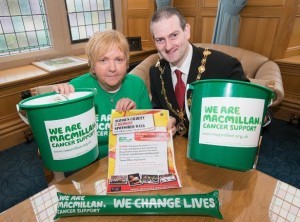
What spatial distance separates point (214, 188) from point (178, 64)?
650 mm

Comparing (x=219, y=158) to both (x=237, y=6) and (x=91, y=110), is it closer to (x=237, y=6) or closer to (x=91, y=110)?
(x=91, y=110)

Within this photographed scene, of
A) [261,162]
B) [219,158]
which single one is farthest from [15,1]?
[261,162]

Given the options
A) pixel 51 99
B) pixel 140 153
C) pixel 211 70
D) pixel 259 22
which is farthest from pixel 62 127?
pixel 259 22

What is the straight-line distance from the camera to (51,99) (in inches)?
23.4

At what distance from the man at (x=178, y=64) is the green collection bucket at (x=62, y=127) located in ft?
1.64

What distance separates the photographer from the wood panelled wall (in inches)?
89.6

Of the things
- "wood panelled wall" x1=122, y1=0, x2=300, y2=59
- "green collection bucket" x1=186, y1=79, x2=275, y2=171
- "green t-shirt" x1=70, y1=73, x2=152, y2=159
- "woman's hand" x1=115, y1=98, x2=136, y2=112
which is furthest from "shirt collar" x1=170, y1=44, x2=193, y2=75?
"wood panelled wall" x1=122, y1=0, x2=300, y2=59

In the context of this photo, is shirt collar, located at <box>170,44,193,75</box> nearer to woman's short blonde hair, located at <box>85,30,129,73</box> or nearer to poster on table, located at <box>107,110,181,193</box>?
woman's short blonde hair, located at <box>85,30,129,73</box>

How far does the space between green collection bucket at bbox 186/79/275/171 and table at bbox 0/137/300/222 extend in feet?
0.38

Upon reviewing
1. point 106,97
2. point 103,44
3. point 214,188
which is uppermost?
point 103,44

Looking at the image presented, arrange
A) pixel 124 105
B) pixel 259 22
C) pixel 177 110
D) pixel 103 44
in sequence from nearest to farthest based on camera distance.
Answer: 1. pixel 124 105
2. pixel 103 44
3. pixel 177 110
4. pixel 259 22

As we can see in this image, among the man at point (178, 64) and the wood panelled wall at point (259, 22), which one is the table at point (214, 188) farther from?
the wood panelled wall at point (259, 22)

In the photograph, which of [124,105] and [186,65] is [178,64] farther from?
[124,105]

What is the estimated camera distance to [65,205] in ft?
1.83
